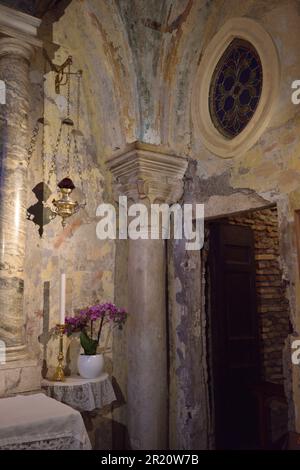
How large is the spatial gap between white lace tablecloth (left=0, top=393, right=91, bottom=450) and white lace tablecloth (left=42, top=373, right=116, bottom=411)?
76 cm

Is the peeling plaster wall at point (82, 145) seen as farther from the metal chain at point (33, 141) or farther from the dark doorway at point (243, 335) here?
the dark doorway at point (243, 335)

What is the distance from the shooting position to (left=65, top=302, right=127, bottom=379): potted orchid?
11.4 ft

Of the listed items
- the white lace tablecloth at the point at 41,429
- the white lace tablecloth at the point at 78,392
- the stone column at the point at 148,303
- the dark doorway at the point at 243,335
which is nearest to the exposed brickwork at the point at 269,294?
the dark doorway at the point at 243,335

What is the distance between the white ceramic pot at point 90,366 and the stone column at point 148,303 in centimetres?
45

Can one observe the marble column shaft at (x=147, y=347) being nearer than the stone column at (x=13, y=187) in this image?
No

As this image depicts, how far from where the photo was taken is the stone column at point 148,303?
145 inches

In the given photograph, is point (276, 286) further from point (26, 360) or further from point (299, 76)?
point (26, 360)

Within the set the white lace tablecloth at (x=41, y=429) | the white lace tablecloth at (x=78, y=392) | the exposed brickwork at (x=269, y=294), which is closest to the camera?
the white lace tablecloth at (x=41, y=429)

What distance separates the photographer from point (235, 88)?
12.0 feet

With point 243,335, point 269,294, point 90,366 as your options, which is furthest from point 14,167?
point 269,294

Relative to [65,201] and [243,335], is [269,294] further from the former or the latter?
[65,201]

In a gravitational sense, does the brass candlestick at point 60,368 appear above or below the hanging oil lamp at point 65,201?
below

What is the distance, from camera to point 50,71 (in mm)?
3924

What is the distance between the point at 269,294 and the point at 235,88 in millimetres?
2752
